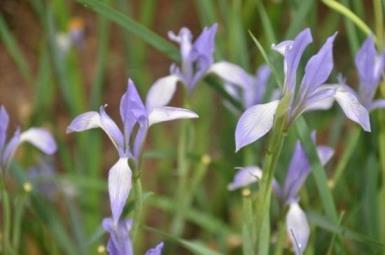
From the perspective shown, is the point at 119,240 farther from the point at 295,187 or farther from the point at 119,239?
the point at 295,187

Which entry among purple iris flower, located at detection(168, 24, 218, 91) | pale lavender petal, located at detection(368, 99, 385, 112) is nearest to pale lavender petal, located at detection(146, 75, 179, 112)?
purple iris flower, located at detection(168, 24, 218, 91)

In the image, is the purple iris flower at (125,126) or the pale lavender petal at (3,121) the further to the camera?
the pale lavender petal at (3,121)

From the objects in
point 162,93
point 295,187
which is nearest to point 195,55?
point 162,93

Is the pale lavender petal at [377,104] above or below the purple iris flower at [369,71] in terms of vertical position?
below

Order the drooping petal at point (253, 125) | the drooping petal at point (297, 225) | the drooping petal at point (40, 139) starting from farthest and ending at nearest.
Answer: the drooping petal at point (40, 139)
the drooping petal at point (297, 225)
the drooping petal at point (253, 125)

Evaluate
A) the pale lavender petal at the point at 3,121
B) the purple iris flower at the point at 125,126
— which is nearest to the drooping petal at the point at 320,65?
the purple iris flower at the point at 125,126

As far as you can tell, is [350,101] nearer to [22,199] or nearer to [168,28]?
[22,199]

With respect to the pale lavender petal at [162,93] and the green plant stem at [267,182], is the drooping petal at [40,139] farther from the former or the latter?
the green plant stem at [267,182]

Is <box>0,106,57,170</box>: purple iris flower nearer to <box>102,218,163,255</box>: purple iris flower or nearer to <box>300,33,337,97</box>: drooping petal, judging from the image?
<box>102,218,163,255</box>: purple iris flower

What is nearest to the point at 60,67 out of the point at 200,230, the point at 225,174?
the point at 225,174
